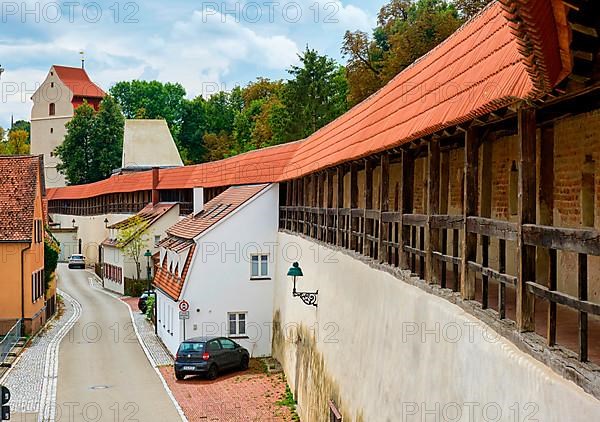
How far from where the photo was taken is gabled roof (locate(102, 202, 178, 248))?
4441cm

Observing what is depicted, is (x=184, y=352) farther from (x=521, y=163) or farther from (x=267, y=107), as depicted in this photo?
(x=267, y=107)

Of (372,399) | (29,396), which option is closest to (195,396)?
(29,396)

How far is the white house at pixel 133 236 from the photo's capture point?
146ft

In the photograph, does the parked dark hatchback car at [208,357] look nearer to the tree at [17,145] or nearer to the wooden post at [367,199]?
the wooden post at [367,199]

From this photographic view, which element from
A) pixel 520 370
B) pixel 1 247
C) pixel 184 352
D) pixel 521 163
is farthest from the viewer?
pixel 1 247

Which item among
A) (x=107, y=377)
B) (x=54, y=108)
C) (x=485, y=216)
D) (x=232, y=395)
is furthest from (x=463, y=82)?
(x=54, y=108)

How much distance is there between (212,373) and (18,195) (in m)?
12.4

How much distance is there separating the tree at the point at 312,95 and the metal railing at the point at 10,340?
32.8 metres

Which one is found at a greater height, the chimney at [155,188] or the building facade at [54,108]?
the building facade at [54,108]

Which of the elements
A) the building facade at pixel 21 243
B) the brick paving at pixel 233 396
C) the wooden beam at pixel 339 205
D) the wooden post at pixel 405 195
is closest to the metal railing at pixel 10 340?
the building facade at pixel 21 243

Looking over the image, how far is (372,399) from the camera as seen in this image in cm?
1145

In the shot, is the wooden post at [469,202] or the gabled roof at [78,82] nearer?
the wooden post at [469,202]

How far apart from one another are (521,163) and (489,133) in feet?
8.03

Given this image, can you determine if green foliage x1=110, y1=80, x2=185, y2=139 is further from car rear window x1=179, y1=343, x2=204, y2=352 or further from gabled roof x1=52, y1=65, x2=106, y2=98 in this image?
car rear window x1=179, y1=343, x2=204, y2=352
